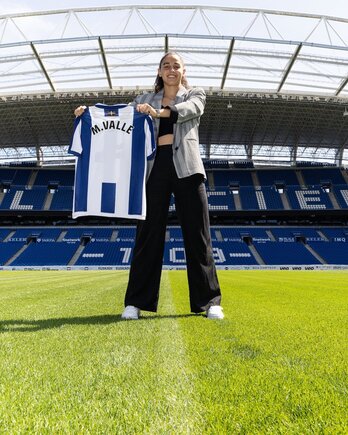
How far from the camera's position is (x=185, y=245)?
2631 mm

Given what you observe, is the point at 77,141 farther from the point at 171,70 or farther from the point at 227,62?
the point at 227,62

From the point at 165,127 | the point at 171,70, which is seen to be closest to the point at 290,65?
the point at 171,70

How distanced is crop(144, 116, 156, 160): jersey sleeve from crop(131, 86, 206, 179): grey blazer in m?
0.04

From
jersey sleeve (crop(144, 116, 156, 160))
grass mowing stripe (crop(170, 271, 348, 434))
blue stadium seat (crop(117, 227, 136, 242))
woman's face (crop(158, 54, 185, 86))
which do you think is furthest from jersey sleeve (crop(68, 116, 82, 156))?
blue stadium seat (crop(117, 227, 136, 242))

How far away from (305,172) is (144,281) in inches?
1222

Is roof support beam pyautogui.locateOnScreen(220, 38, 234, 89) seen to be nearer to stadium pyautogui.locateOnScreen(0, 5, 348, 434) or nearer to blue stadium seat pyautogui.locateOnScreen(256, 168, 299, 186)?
stadium pyautogui.locateOnScreen(0, 5, 348, 434)

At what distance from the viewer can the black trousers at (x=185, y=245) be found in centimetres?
258

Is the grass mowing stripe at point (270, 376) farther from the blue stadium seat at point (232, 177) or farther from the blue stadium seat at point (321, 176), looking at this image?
the blue stadium seat at point (321, 176)

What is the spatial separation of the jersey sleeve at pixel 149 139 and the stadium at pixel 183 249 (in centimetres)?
121

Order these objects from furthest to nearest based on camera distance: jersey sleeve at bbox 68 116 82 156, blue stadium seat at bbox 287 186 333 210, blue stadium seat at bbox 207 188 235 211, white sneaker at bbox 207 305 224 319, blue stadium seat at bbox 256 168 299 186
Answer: blue stadium seat at bbox 256 168 299 186, blue stadium seat at bbox 207 188 235 211, blue stadium seat at bbox 287 186 333 210, jersey sleeve at bbox 68 116 82 156, white sneaker at bbox 207 305 224 319

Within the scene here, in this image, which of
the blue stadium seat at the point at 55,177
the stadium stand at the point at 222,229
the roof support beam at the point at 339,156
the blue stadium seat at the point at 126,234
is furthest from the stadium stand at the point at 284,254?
the blue stadium seat at the point at 55,177

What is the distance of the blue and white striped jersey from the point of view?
2.82 metres

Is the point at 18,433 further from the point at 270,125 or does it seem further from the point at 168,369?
the point at 270,125

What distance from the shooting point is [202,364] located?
127cm
